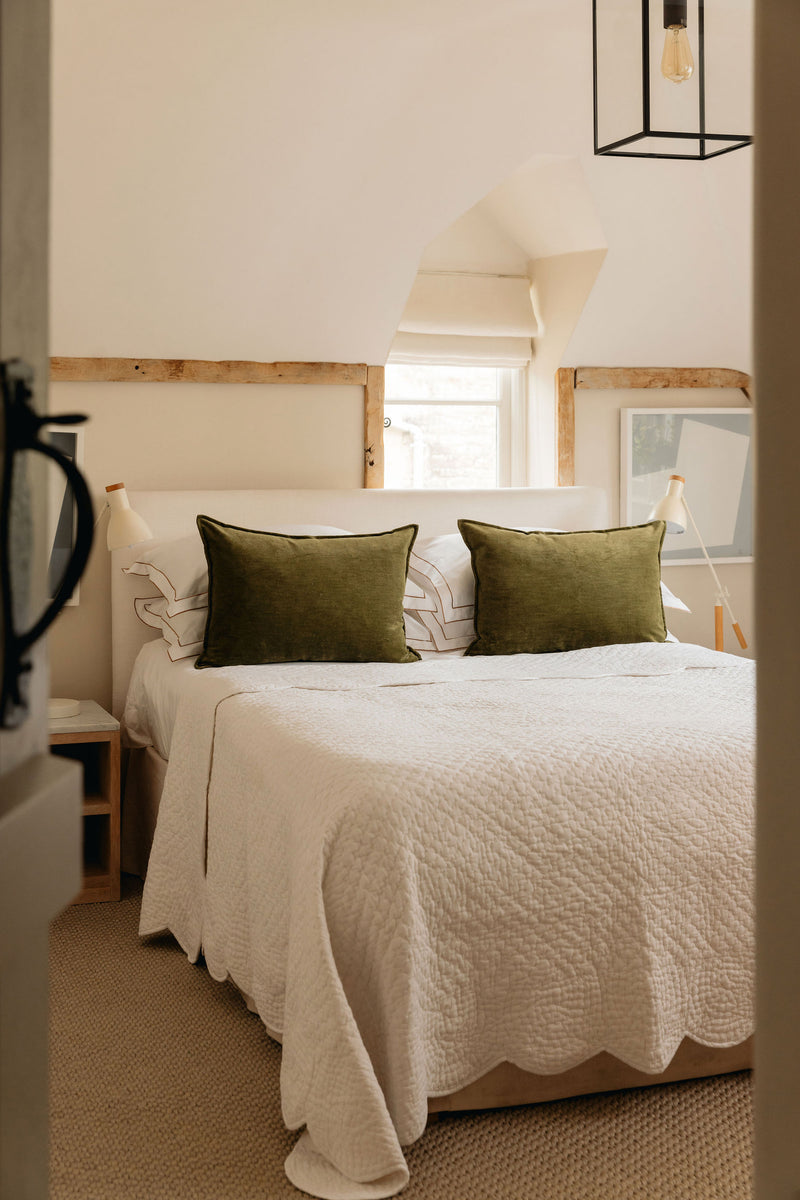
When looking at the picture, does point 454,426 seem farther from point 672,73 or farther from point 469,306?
point 672,73

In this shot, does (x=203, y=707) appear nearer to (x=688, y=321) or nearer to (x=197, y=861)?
(x=197, y=861)

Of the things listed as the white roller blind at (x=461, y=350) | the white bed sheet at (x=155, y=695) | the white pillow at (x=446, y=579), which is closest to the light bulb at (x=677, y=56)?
the white pillow at (x=446, y=579)

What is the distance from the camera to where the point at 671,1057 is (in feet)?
7.11

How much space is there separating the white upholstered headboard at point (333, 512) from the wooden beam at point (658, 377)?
0.50 m

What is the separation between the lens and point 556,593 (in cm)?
358

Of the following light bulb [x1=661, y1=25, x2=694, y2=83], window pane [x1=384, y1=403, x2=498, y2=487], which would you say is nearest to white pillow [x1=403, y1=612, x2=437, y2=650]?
window pane [x1=384, y1=403, x2=498, y2=487]

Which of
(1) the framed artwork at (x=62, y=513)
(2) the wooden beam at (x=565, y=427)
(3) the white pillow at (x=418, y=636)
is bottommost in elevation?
(3) the white pillow at (x=418, y=636)

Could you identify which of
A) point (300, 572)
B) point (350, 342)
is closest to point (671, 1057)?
point (300, 572)

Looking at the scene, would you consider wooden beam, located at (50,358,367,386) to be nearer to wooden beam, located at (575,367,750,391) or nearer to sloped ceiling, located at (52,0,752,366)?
sloped ceiling, located at (52,0,752,366)

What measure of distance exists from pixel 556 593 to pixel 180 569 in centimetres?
120

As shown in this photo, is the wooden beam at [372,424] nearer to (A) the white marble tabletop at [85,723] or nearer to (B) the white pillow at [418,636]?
(B) the white pillow at [418,636]

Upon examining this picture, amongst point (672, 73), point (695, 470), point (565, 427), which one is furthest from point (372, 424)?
point (672, 73)

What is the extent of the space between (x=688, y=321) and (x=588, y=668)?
2052 mm

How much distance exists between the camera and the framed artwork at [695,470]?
4.76 meters
